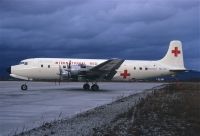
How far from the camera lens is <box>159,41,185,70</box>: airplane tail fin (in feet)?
149

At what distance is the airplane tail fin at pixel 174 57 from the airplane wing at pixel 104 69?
883 cm

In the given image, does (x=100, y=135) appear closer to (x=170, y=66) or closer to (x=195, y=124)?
(x=195, y=124)

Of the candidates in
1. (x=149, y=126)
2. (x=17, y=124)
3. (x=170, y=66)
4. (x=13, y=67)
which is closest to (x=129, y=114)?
(x=149, y=126)

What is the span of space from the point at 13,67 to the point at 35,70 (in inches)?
78.7

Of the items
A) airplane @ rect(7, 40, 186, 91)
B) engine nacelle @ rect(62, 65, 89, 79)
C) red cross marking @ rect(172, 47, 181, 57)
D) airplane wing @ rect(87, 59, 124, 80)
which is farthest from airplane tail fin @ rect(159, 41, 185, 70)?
engine nacelle @ rect(62, 65, 89, 79)

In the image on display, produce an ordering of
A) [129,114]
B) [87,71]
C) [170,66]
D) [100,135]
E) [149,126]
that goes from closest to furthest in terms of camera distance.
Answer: [100,135]
[149,126]
[129,114]
[87,71]
[170,66]

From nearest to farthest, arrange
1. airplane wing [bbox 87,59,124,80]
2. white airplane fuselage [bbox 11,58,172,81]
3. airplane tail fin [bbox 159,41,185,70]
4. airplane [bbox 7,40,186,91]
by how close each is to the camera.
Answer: airplane wing [bbox 87,59,124,80] < airplane [bbox 7,40,186,91] < white airplane fuselage [bbox 11,58,172,81] < airplane tail fin [bbox 159,41,185,70]

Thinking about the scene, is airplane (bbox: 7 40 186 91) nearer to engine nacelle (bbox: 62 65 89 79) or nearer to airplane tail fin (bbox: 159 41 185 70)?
engine nacelle (bbox: 62 65 89 79)

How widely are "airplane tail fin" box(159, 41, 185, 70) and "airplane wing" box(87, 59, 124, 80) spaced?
8.83 meters

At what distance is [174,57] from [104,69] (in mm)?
11387

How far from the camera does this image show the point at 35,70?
38.0 m

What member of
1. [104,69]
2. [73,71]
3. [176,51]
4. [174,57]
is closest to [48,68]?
[73,71]

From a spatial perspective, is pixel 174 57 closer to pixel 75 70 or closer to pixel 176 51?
pixel 176 51

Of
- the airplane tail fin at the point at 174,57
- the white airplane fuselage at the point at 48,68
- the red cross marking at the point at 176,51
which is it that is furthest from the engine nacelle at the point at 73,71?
the red cross marking at the point at 176,51
